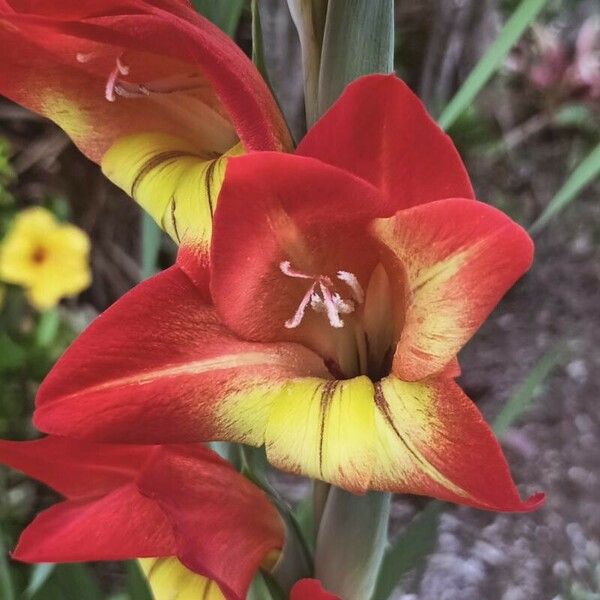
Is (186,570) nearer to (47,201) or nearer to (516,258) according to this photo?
(516,258)

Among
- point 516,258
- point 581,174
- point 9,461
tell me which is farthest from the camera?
point 581,174

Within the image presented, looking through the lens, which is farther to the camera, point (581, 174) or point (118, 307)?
point (581, 174)

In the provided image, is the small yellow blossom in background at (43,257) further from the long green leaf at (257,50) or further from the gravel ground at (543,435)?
the long green leaf at (257,50)

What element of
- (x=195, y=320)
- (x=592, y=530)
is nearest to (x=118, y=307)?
(x=195, y=320)

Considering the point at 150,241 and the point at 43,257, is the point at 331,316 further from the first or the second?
the point at 43,257

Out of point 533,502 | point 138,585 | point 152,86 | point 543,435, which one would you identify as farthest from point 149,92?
point 543,435

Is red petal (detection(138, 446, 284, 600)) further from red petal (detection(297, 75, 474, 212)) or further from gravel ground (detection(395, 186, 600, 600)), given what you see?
gravel ground (detection(395, 186, 600, 600))
